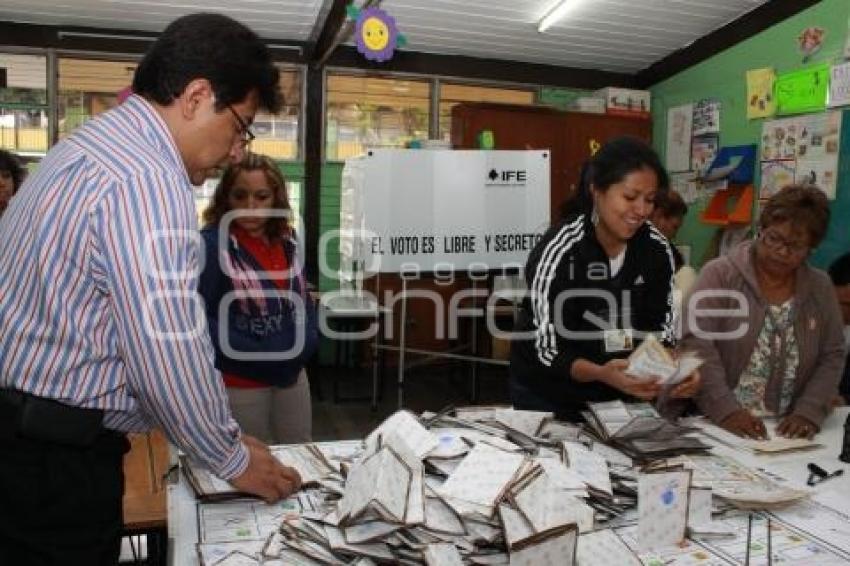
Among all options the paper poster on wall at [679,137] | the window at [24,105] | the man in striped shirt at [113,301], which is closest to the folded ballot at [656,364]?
the man in striped shirt at [113,301]

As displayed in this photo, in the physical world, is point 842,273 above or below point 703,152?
below

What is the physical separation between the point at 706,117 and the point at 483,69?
6.03 ft

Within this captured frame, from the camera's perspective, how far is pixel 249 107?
1.26 m

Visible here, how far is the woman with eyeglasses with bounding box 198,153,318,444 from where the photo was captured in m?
2.14

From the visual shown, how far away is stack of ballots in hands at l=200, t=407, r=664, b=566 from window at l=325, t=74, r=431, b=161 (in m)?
4.85

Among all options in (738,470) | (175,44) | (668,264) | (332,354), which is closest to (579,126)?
(332,354)

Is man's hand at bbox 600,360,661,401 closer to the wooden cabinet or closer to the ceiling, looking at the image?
the ceiling

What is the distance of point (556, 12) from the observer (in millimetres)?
5035

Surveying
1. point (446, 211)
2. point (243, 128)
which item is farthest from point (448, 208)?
point (243, 128)

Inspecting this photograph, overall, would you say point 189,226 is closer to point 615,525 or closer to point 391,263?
point 615,525

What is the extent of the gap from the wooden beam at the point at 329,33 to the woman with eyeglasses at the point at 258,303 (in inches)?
106

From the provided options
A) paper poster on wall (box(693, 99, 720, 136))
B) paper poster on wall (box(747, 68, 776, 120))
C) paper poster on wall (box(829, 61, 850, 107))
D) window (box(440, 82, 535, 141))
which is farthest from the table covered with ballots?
window (box(440, 82, 535, 141))

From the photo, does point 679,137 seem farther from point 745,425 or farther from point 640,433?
point 640,433

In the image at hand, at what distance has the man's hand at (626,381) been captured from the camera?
69.8 inches
